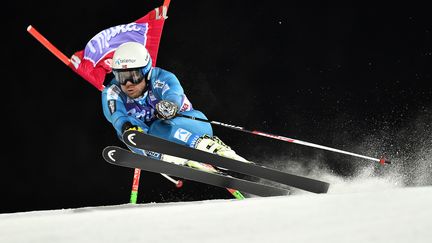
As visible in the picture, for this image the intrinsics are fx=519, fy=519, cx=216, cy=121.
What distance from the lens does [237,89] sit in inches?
136

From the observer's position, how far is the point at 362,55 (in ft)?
12.6

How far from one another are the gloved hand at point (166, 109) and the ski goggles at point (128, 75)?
23 centimetres

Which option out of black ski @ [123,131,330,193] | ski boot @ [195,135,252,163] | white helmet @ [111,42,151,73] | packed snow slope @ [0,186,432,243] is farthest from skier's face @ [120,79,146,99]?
packed snow slope @ [0,186,432,243]

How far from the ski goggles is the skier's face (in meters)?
0.02

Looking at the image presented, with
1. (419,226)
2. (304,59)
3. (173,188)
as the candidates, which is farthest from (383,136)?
(419,226)

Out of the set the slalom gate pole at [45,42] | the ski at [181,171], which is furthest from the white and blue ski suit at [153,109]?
the slalom gate pole at [45,42]

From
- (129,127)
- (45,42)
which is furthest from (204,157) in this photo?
(45,42)

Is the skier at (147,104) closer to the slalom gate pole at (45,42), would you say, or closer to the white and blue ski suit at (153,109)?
the white and blue ski suit at (153,109)

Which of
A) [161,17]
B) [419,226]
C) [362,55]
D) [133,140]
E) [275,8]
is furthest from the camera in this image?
[362,55]

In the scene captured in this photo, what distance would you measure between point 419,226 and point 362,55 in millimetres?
2756

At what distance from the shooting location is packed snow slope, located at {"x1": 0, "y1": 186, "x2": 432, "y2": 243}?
3.95 feet

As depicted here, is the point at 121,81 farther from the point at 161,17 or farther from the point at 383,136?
the point at 383,136

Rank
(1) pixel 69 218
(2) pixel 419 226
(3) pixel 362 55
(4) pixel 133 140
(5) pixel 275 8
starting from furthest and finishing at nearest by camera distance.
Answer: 1. (3) pixel 362 55
2. (5) pixel 275 8
3. (4) pixel 133 140
4. (1) pixel 69 218
5. (2) pixel 419 226

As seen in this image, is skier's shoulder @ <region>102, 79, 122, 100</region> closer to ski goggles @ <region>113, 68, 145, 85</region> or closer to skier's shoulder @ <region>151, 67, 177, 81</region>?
ski goggles @ <region>113, 68, 145, 85</region>
